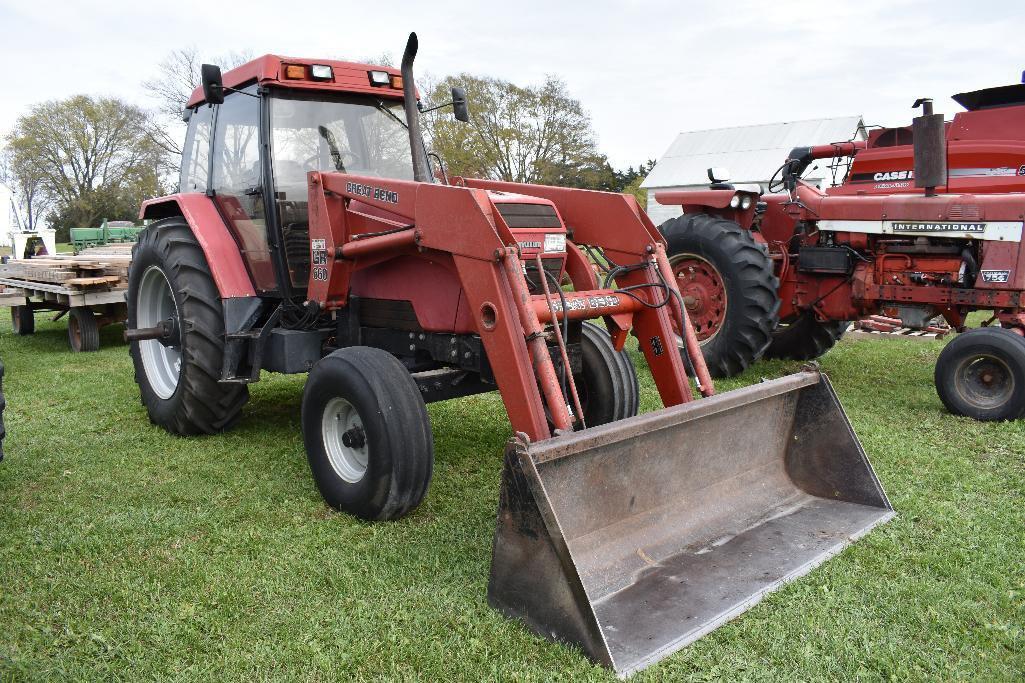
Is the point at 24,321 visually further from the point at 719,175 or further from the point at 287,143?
the point at 719,175

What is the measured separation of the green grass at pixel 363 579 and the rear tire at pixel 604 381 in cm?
70

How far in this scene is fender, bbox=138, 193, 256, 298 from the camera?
15.8 ft

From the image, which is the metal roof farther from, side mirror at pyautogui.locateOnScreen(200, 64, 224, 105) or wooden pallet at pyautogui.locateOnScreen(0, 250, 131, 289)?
side mirror at pyautogui.locateOnScreen(200, 64, 224, 105)

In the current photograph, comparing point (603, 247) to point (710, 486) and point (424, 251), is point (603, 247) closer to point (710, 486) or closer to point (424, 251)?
point (424, 251)

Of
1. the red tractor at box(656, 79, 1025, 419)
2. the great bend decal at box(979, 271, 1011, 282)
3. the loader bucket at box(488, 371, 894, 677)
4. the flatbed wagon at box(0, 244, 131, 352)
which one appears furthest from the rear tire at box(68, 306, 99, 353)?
the great bend decal at box(979, 271, 1011, 282)

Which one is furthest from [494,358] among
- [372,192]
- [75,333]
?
[75,333]

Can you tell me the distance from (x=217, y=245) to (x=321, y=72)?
1.23m

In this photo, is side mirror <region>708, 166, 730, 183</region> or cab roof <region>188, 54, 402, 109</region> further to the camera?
side mirror <region>708, 166, 730, 183</region>

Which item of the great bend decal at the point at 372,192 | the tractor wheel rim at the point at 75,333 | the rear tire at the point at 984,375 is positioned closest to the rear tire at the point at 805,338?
the rear tire at the point at 984,375

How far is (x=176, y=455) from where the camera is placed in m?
4.83

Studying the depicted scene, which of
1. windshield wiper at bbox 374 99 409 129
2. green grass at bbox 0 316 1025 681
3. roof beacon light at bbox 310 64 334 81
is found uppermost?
roof beacon light at bbox 310 64 334 81

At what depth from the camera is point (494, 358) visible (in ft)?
11.2

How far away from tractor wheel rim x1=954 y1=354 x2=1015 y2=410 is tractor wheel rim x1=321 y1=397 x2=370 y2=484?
4.13m

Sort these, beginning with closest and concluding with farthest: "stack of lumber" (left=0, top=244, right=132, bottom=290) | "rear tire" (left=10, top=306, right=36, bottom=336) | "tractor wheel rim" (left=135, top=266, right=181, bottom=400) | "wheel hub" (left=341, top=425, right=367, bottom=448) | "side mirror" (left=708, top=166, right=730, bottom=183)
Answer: "wheel hub" (left=341, top=425, right=367, bottom=448) → "tractor wheel rim" (left=135, top=266, right=181, bottom=400) → "side mirror" (left=708, top=166, right=730, bottom=183) → "stack of lumber" (left=0, top=244, right=132, bottom=290) → "rear tire" (left=10, top=306, right=36, bottom=336)
